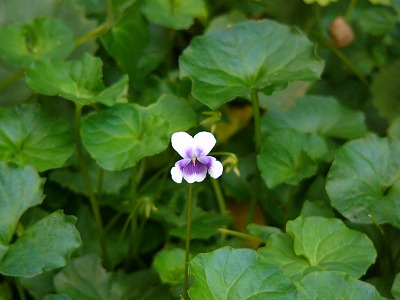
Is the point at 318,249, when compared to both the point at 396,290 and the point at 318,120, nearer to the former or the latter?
the point at 396,290

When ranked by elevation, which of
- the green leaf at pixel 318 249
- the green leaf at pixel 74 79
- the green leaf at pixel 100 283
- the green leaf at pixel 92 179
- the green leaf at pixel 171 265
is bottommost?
the green leaf at pixel 100 283

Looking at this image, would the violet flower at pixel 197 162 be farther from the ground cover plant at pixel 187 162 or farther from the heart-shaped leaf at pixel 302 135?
the heart-shaped leaf at pixel 302 135

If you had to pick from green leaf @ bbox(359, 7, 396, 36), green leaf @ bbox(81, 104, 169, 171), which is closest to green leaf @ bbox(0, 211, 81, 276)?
green leaf @ bbox(81, 104, 169, 171)

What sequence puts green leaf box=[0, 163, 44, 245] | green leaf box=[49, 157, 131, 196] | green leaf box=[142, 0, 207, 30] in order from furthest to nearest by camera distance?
green leaf box=[142, 0, 207, 30] → green leaf box=[49, 157, 131, 196] → green leaf box=[0, 163, 44, 245]

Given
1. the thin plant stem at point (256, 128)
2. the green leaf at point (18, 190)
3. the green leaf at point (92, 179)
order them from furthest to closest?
the green leaf at point (92, 179) < the thin plant stem at point (256, 128) < the green leaf at point (18, 190)

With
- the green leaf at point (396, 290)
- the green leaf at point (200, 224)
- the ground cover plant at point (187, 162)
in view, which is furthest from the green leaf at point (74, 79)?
the green leaf at point (396, 290)

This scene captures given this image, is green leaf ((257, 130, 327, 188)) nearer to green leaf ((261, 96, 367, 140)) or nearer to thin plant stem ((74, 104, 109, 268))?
green leaf ((261, 96, 367, 140))

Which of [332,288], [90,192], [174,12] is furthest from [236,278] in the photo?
[174,12]

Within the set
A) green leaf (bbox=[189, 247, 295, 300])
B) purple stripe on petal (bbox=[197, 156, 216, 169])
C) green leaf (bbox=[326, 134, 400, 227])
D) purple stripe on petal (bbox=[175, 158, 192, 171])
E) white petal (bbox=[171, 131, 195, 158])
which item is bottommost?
green leaf (bbox=[326, 134, 400, 227])
